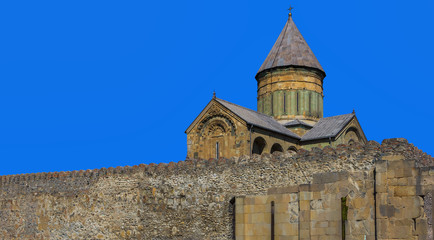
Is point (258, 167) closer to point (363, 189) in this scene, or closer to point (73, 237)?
point (363, 189)

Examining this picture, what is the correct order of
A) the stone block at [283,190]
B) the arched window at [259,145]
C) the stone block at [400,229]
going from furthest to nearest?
1. the arched window at [259,145]
2. the stone block at [283,190]
3. the stone block at [400,229]

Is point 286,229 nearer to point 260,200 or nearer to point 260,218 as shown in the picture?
point 260,218

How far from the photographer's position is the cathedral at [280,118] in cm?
2335

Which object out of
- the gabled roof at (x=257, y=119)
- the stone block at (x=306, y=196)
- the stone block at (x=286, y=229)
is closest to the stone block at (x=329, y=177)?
the stone block at (x=306, y=196)

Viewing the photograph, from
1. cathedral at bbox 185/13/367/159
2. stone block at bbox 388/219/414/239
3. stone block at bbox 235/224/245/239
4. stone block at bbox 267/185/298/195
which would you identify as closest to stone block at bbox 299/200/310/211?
stone block at bbox 267/185/298/195

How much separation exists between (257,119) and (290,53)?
16.2 feet

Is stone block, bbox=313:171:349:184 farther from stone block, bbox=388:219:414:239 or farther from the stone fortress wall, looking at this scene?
stone block, bbox=388:219:414:239

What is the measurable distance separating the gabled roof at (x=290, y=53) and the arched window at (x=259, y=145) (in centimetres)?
500

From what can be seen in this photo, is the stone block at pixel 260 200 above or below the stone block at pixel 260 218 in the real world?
above

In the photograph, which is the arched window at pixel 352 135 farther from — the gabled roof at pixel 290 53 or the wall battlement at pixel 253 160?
the wall battlement at pixel 253 160

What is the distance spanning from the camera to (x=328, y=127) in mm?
25766

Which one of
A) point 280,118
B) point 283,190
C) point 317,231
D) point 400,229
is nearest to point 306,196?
point 283,190

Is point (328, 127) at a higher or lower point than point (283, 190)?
higher

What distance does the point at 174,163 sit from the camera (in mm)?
14031
